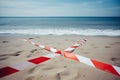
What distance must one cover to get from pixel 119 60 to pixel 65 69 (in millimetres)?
2079

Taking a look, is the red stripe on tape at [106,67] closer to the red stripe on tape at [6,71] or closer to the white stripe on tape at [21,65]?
the white stripe on tape at [21,65]

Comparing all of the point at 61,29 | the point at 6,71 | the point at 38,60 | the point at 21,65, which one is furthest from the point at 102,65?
the point at 61,29

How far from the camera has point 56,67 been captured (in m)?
3.12

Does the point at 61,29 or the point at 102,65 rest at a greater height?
the point at 102,65

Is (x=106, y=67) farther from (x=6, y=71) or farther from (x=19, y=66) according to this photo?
(x=6, y=71)

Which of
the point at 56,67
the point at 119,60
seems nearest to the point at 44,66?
the point at 56,67

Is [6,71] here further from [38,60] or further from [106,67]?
[106,67]

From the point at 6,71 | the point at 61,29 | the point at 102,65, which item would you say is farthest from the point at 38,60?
the point at 61,29

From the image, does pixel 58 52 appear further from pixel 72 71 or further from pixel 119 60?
pixel 119 60

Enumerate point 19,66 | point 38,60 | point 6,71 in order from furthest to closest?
1. point 38,60
2. point 19,66
3. point 6,71

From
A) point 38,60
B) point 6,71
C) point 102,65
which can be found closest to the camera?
point 6,71

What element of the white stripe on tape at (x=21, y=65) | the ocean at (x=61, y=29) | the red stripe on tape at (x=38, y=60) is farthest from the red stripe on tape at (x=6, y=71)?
the ocean at (x=61, y=29)

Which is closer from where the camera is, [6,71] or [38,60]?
[6,71]

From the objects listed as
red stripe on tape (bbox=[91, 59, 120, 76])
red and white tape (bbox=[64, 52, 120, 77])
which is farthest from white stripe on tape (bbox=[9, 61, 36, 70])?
red stripe on tape (bbox=[91, 59, 120, 76])
